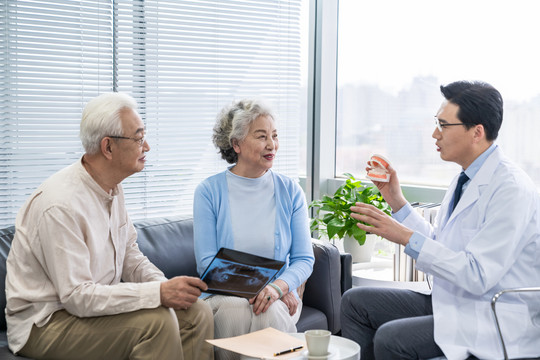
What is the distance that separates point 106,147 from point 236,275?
0.70 meters

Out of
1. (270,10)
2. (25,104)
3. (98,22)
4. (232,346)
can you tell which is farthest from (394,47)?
(232,346)

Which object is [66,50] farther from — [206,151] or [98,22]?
[206,151]

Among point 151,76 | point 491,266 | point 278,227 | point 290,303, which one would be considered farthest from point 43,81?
point 491,266

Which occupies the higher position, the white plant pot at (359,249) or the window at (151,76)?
the window at (151,76)

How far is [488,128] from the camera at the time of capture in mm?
2254

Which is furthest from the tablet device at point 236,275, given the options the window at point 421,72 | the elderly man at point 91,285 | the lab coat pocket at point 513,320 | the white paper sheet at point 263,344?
the window at point 421,72

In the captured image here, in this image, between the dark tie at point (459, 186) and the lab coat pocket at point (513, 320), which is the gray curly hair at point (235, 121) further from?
the lab coat pocket at point (513, 320)

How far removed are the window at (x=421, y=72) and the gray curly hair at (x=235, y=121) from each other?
1.45 metres

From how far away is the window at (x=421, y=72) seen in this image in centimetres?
337

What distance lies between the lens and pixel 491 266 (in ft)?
6.69

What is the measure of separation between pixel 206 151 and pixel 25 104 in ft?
3.69

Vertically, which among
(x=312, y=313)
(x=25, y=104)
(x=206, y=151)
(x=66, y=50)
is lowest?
(x=312, y=313)

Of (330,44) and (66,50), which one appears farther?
(330,44)

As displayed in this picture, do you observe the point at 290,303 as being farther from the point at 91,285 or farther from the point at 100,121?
the point at 100,121
